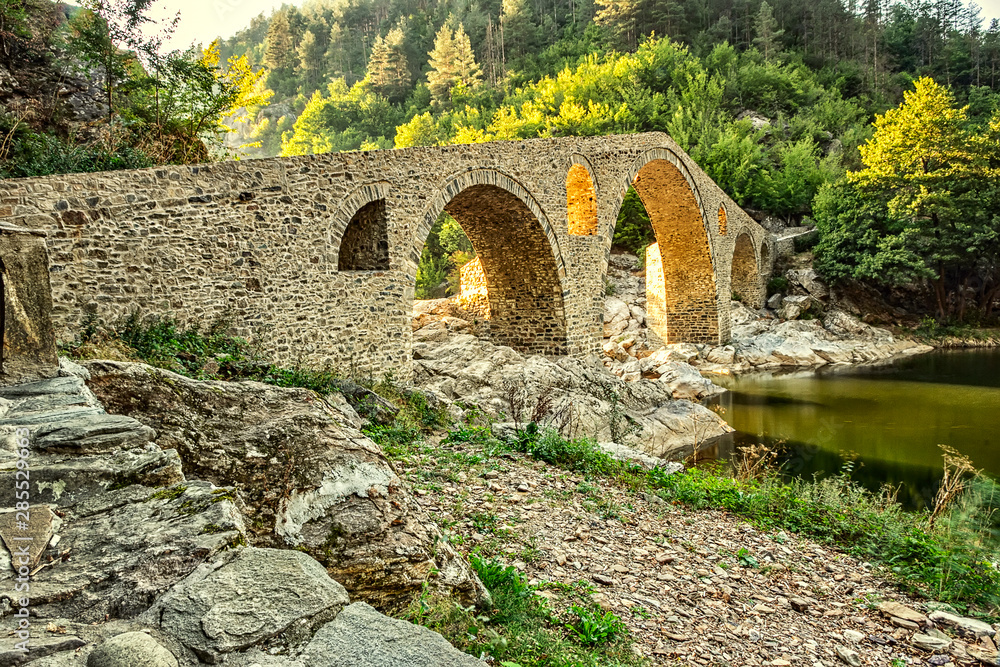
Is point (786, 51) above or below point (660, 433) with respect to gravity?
above

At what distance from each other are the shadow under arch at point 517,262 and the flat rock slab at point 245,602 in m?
11.0

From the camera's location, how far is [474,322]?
15.3 meters

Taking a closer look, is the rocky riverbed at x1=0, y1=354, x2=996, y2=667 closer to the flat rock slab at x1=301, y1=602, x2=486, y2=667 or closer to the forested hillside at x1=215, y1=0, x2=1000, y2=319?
the flat rock slab at x1=301, y1=602, x2=486, y2=667

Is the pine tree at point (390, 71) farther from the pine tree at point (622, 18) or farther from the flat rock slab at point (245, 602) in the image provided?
the flat rock slab at point (245, 602)

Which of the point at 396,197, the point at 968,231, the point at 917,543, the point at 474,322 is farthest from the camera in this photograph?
the point at 968,231

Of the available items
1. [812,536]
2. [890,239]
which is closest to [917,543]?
[812,536]

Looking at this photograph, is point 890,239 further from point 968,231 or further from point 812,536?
point 812,536

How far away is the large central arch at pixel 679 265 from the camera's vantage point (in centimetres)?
2080

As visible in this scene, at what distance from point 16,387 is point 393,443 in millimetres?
4043

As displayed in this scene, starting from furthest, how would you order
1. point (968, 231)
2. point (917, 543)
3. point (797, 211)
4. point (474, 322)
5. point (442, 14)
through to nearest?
point (442, 14) < point (797, 211) < point (968, 231) < point (474, 322) < point (917, 543)

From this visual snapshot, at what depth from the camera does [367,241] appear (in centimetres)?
1041

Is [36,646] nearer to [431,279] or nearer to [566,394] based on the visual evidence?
[566,394]

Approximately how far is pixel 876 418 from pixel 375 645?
14.3 m

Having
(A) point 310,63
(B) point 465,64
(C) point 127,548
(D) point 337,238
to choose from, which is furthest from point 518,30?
(C) point 127,548
